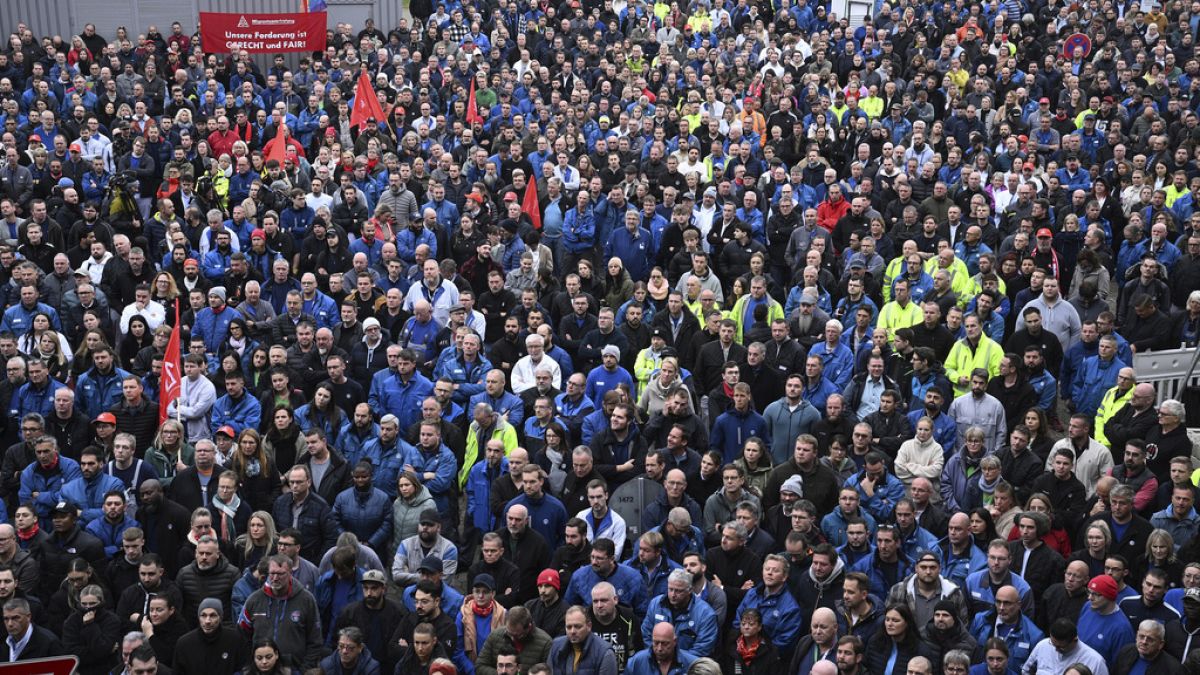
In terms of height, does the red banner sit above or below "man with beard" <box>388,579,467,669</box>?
above

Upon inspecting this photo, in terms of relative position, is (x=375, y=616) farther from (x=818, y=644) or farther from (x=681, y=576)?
(x=818, y=644)

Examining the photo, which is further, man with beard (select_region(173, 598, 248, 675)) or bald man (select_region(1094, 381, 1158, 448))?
bald man (select_region(1094, 381, 1158, 448))

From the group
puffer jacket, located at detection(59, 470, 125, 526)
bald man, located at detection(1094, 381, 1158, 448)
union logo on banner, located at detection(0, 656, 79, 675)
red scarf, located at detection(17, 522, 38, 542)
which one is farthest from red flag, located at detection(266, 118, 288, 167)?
union logo on banner, located at detection(0, 656, 79, 675)

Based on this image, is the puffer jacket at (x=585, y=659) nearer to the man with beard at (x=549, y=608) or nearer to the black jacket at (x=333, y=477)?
the man with beard at (x=549, y=608)

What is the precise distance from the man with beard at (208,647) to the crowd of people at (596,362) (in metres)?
0.03

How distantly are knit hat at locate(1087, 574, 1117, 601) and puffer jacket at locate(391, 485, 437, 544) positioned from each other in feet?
16.3

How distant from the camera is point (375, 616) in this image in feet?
35.4

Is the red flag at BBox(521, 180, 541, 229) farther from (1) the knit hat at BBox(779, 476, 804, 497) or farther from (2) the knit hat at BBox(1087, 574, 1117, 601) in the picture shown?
(2) the knit hat at BBox(1087, 574, 1117, 601)

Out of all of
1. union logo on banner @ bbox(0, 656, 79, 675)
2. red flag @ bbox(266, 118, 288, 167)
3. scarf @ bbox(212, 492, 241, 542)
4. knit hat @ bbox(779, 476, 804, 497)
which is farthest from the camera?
red flag @ bbox(266, 118, 288, 167)

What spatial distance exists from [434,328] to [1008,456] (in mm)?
5847

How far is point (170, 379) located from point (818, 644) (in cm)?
655

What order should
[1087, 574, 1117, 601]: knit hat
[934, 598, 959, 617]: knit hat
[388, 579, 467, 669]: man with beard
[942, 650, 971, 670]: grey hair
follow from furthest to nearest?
[1087, 574, 1117, 601]: knit hat
[388, 579, 467, 669]: man with beard
[934, 598, 959, 617]: knit hat
[942, 650, 971, 670]: grey hair

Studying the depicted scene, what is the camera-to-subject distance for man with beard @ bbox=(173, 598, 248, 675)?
10414 millimetres

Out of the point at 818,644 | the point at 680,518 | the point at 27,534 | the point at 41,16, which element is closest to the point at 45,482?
the point at 27,534
